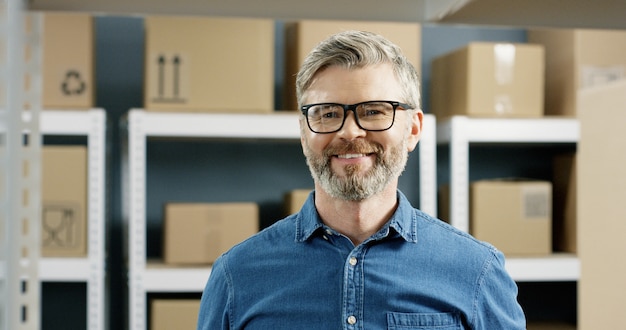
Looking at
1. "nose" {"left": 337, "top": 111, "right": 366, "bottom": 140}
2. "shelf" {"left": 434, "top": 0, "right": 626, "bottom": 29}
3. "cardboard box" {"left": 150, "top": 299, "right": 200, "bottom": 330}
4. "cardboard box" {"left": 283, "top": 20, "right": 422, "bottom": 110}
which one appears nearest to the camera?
"shelf" {"left": 434, "top": 0, "right": 626, "bottom": 29}

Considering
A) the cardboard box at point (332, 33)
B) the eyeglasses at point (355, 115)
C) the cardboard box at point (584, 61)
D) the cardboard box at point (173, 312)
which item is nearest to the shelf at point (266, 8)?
the eyeglasses at point (355, 115)

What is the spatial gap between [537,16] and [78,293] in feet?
8.14

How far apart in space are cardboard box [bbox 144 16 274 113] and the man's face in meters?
1.61

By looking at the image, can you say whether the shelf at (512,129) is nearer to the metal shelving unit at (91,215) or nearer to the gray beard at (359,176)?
the metal shelving unit at (91,215)

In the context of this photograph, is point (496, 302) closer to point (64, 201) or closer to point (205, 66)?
point (205, 66)

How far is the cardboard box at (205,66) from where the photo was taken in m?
2.53

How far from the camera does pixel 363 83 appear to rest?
3.06 feet

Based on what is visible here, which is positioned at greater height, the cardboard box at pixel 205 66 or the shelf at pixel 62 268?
the cardboard box at pixel 205 66

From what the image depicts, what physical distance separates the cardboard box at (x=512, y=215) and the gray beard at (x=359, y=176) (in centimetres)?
178

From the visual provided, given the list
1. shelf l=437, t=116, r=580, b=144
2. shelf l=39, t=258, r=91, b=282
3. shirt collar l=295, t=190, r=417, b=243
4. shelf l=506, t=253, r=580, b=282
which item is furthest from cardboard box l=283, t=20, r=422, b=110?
shirt collar l=295, t=190, r=417, b=243

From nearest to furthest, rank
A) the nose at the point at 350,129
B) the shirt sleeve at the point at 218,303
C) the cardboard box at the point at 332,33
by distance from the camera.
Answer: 1. the nose at the point at 350,129
2. the shirt sleeve at the point at 218,303
3. the cardboard box at the point at 332,33

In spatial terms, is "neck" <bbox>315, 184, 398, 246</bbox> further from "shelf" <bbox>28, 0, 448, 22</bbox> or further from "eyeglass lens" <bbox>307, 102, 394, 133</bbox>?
"shelf" <bbox>28, 0, 448, 22</bbox>

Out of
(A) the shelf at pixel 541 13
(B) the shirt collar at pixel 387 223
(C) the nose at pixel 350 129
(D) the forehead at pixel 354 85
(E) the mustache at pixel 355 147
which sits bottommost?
(B) the shirt collar at pixel 387 223

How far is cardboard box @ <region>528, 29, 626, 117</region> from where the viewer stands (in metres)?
2.75
